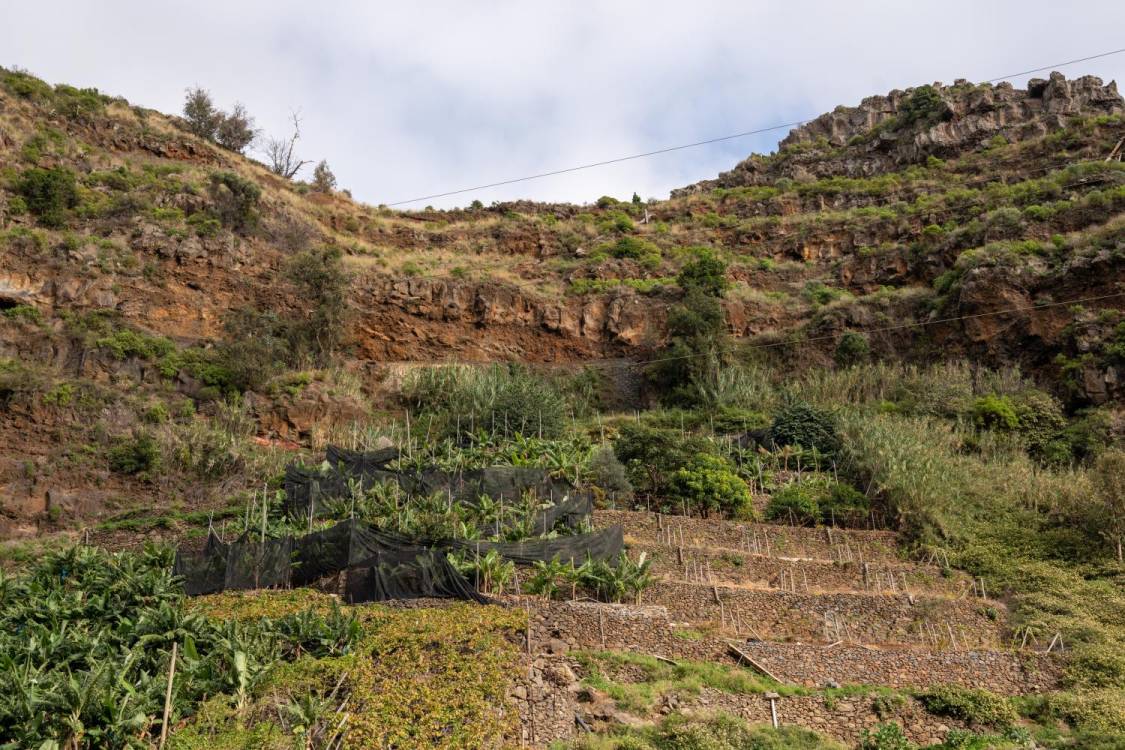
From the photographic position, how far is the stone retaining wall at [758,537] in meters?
22.8

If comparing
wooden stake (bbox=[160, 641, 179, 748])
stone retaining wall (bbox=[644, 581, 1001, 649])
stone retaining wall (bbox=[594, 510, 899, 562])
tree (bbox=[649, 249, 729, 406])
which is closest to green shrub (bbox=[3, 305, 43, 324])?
stone retaining wall (bbox=[594, 510, 899, 562])

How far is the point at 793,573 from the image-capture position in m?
21.5

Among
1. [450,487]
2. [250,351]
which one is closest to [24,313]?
[250,351]

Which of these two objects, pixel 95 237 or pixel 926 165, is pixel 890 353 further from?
pixel 95 237

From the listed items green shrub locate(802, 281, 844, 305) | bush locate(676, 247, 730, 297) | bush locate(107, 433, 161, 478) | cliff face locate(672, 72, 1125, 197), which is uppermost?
cliff face locate(672, 72, 1125, 197)

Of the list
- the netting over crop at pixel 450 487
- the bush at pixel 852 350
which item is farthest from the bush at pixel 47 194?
the bush at pixel 852 350

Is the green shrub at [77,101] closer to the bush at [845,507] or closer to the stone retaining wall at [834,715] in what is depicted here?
the bush at [845,507]

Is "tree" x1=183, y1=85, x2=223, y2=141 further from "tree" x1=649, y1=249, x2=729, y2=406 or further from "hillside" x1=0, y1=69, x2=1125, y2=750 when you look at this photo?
"tree" x1=649, y1=249, x2=729, y2=406

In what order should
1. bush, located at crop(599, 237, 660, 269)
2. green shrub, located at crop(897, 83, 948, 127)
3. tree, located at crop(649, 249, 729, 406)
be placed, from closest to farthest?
1. tree, located at crop(649, 249, 729, 406)
2. bush, located at crop(599, 237, 660, 269)
3. green shrub, located at crop(897, 83, 948, 127)

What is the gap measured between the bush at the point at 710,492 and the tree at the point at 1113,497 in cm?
832

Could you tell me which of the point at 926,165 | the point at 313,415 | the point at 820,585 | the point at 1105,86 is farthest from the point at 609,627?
the point at 1105,86

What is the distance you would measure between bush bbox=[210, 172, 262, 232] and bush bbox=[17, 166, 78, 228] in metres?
6.06

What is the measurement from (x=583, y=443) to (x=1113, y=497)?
13664mm

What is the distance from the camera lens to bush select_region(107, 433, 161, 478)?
85.8 ft
